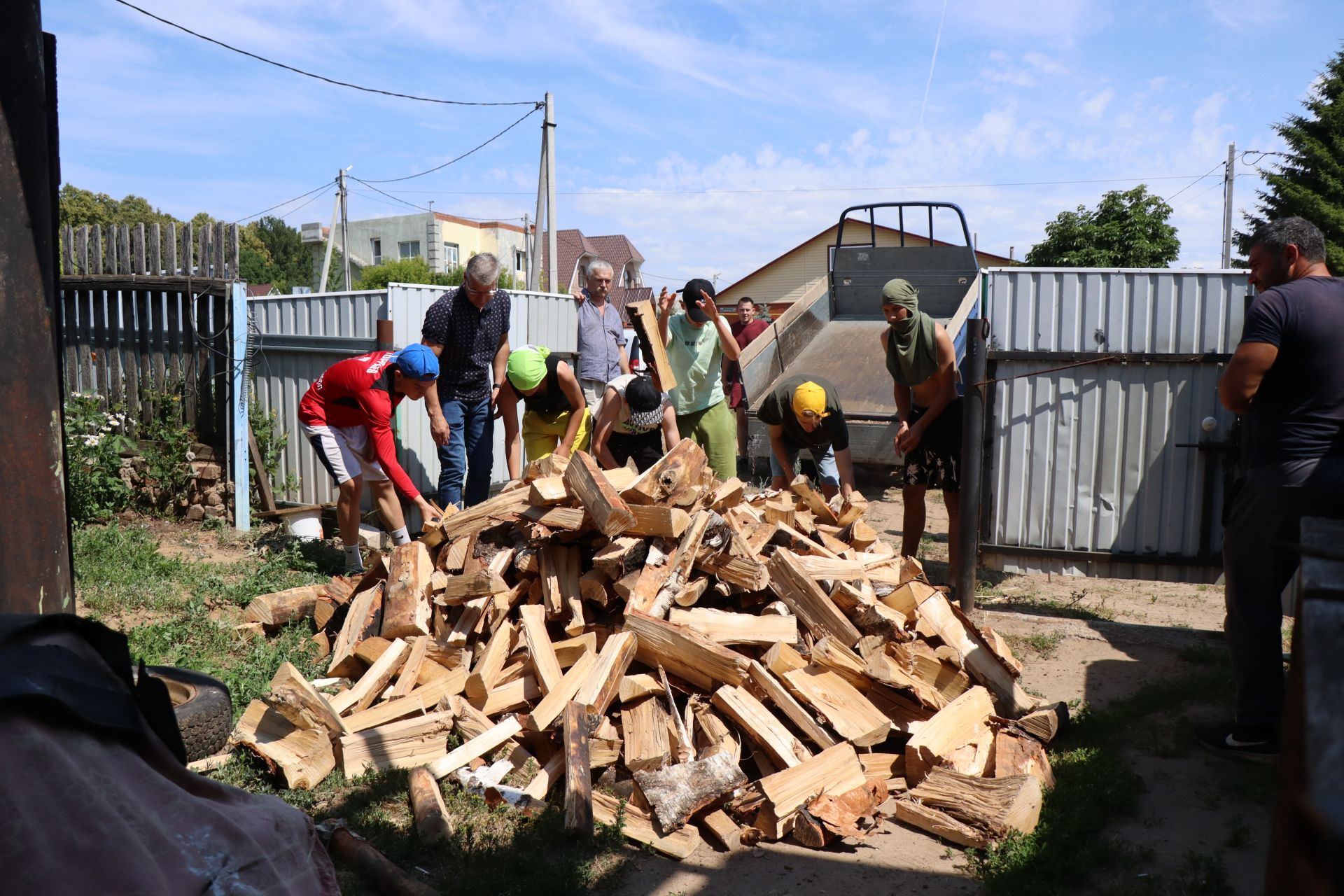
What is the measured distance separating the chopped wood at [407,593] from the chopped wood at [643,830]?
1495mm

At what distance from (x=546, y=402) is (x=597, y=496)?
1.92 meters

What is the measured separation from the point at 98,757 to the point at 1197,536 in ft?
20.2

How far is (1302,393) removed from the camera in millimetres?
3789

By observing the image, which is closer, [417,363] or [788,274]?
[417,363]

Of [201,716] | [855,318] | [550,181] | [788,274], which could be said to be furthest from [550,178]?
[788,274]

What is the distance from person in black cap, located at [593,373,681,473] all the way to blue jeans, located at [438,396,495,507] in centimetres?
106

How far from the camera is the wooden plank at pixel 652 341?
6059 mm

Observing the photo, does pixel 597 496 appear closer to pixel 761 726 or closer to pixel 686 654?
pixel 686 654

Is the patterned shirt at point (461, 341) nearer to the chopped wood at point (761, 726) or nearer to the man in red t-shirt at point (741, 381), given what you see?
the man in red t-shirt at point (741, 381)

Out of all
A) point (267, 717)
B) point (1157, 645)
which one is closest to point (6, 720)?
point (267, 717)

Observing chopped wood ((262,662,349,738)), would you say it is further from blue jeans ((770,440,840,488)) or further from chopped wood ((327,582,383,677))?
blue jeans ((770,440,840,488))

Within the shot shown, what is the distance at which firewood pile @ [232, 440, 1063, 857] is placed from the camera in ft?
12.1

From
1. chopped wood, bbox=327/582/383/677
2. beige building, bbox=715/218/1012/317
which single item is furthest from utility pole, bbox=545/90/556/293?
beige building, bbox=715/218/1012/317

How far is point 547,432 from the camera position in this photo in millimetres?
6516
